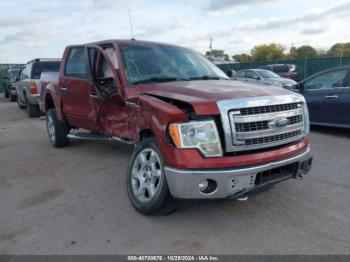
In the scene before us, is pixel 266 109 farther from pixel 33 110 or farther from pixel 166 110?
pixel 33 110

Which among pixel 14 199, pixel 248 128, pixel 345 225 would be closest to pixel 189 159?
pixel 248 128

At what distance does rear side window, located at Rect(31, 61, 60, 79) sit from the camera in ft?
37.9

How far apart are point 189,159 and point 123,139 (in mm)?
1944

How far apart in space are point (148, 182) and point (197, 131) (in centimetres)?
91

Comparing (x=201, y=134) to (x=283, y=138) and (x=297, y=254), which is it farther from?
(x=297, y=254)

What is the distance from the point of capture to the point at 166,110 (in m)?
3.20

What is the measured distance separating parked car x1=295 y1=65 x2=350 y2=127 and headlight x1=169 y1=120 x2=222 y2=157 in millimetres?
4988

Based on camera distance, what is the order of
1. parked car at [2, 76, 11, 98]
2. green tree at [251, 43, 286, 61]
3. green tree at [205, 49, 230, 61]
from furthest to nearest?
green tree at [251, 43, 286, 61] → green tree at [205, 49, 230, 61] → parked car at [2, 76, 11, 98]

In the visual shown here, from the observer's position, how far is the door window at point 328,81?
7184mm

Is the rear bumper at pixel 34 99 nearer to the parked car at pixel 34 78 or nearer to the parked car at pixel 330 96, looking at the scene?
the parked car at pixel 34 78

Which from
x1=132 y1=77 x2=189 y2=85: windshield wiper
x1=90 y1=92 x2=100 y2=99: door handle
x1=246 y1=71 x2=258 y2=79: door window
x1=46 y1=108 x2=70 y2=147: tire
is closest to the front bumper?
x1=132 y1=77 x2=189 y2=85: windshield wiper

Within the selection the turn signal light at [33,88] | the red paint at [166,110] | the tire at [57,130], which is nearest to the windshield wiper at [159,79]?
the red paint at [166,110]

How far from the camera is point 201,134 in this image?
3.11m

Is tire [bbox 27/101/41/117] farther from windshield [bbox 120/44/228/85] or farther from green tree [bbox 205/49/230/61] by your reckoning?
green tree [bbox 205/49/230/61]
